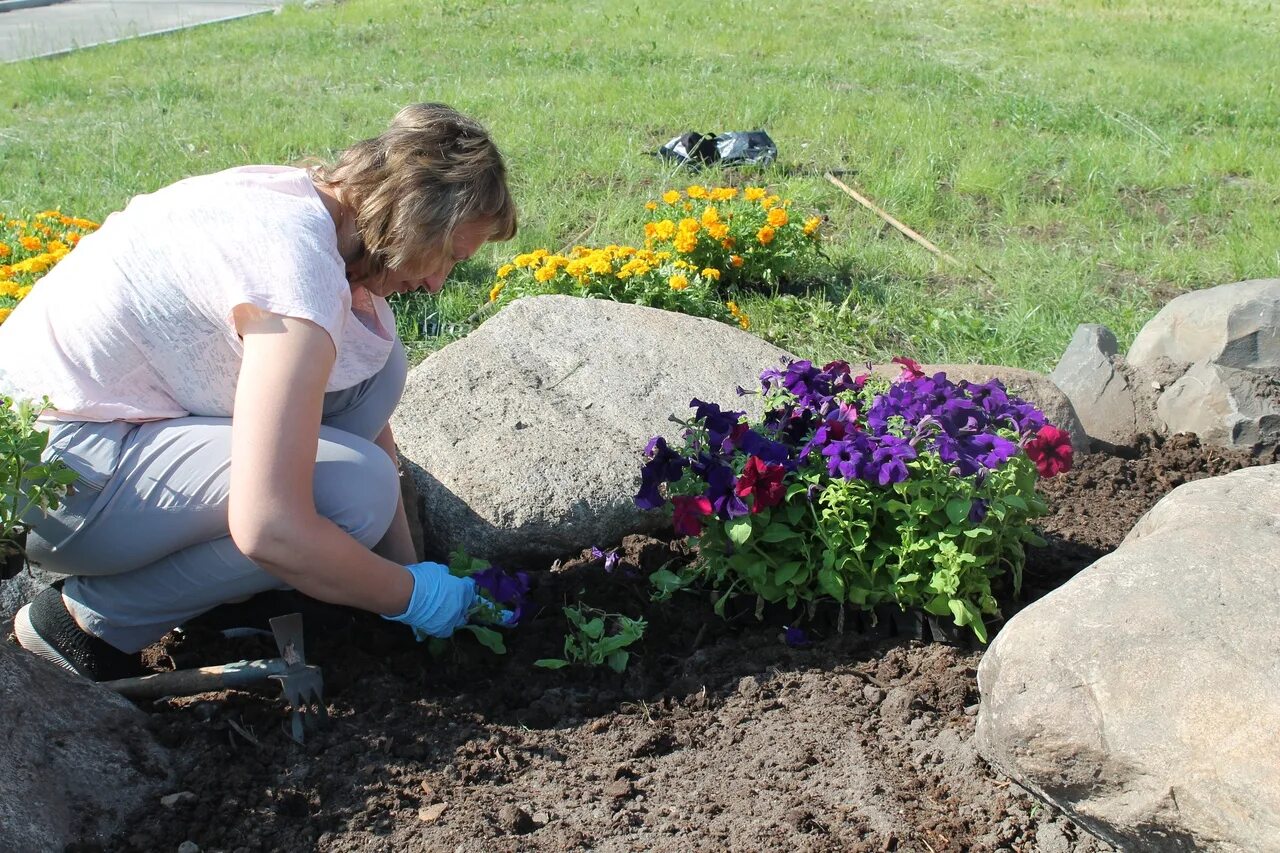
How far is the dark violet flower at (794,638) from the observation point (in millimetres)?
2578

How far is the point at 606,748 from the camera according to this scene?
7.53 ft

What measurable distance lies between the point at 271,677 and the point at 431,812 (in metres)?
0.46

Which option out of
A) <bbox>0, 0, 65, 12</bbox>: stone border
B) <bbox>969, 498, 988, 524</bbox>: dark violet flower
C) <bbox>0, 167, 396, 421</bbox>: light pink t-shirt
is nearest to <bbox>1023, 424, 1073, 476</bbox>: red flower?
<bbox>969, 498, 988, 524</bbox>: dark violet flower

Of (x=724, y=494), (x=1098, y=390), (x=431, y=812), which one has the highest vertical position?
(x=724, y=494)

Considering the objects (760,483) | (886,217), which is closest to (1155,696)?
(760,483)

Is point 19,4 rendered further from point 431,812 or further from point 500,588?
point 431,812

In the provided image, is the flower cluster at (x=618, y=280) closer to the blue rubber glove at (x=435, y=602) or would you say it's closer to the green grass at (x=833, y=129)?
the green grass at (x=833, y=129)

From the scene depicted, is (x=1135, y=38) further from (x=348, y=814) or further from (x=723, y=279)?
(x=348, y=814)

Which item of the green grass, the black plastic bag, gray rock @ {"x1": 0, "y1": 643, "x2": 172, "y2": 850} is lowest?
the green grass

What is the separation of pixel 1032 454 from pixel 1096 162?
4.44 metres

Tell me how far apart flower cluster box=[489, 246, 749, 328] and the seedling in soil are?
1908 mm

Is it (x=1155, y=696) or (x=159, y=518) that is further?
(x=159, y=518)

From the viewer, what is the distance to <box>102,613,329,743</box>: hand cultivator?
229 cm

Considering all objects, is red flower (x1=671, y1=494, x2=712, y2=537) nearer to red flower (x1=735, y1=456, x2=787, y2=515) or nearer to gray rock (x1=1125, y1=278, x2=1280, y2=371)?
red flower (x1=735, y1=456, x2=787, y2=515)
